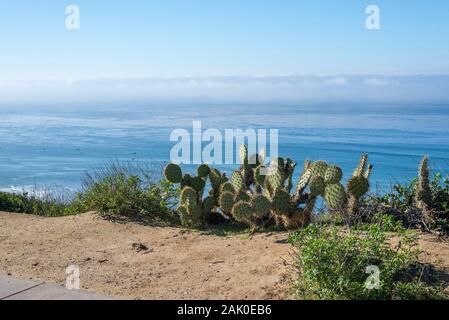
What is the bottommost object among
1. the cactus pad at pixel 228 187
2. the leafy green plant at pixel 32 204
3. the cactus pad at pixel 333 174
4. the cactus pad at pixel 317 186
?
the leafy green plant at pixel 32 204

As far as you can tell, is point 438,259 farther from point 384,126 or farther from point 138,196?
point 384,126

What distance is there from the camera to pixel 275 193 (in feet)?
22.1

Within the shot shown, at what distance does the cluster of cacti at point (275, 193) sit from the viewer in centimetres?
663

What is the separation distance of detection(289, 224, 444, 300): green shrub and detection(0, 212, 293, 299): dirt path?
356mm

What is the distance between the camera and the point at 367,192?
22.5 feet

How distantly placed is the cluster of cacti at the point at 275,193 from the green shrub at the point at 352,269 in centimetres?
192

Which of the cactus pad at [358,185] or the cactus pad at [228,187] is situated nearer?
the cactus pad at [358,185]

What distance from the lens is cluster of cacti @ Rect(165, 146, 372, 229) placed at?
21.8 feet

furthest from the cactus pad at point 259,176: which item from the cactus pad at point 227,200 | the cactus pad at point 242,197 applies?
the cactus pad at point 227,200

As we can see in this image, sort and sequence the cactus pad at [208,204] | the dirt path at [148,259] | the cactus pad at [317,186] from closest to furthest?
the dirt path at [148,259], the cactus pad at [317,186], the cactus pad at [208,204]

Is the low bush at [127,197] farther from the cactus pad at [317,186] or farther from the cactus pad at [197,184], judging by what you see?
the cactus pad at [317,186]

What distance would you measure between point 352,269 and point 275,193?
2.48m

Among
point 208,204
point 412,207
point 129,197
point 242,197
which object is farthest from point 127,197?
point 412,207

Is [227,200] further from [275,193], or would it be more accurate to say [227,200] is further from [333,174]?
[333,174]
